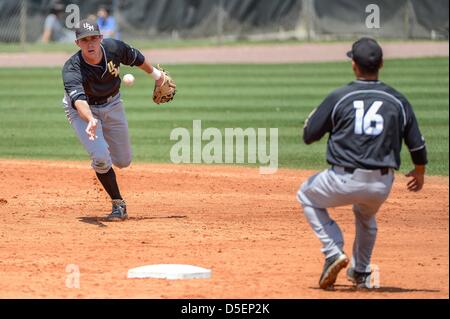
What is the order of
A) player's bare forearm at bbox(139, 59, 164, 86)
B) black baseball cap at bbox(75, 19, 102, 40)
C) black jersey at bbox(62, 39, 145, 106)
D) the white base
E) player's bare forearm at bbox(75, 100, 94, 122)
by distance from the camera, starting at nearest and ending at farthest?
the white base → player's bare forearm at bbox(75, 100, 94, 122) → black baseball cap at bbox(75, 19, 102, 40) → black jersey at bbox(62, 39, 145, 106) → player's bare forearm at bbox(139, 59, 164, 86)

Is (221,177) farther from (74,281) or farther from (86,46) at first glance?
(74,281)

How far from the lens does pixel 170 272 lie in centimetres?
688

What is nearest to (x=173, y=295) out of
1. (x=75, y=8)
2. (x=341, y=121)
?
(x=341, y=121)

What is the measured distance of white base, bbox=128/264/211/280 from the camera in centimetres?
684

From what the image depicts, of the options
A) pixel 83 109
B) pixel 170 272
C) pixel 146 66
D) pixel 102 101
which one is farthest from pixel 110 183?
pixel 170 272

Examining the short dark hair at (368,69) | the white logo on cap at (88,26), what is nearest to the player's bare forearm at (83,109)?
the white logo on cap at (88,26)

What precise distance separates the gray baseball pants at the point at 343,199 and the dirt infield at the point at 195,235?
0.36 m

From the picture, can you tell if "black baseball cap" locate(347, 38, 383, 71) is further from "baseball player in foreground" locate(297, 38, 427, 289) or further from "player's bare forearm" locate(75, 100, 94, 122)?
"player's bare forearm" locate(75, 100, 94, 122)

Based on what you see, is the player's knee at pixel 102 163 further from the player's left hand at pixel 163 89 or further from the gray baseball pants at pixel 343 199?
the gray baseball pants at pixel 343 199

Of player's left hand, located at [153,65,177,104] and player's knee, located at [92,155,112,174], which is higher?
player's left hand, located at [153,65,177,104]

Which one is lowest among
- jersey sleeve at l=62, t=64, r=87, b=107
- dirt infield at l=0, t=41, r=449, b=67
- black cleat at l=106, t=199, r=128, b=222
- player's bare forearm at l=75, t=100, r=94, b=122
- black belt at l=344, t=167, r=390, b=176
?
black cleat at l=106, t=199, r=128, b=222

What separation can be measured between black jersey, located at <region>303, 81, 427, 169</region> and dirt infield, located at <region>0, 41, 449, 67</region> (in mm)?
18666

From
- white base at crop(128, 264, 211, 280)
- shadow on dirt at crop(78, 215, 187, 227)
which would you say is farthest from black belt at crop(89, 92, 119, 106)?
white base at crop(128, 264, 211, 280)

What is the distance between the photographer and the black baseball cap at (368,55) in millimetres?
6098
